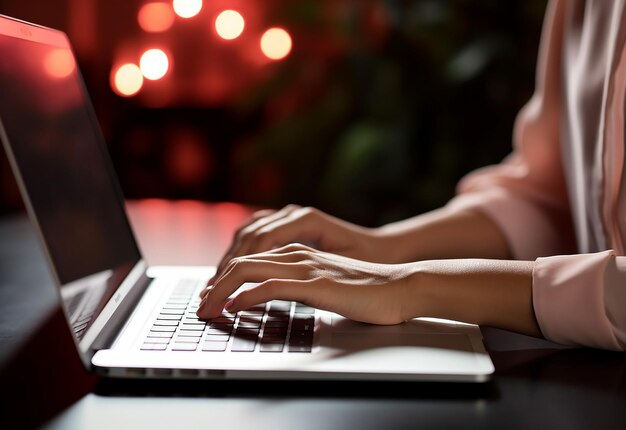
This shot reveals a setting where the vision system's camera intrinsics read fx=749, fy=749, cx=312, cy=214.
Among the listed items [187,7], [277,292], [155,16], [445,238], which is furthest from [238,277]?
[155,16]

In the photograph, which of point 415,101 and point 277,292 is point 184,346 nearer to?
point 277,292

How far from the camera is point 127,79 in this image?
352cm

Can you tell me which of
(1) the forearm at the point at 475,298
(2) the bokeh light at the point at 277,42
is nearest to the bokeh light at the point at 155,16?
(2) the bokeh light at the point at 277,42

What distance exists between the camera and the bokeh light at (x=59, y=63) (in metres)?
0.76

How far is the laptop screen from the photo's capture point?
0.58 metres

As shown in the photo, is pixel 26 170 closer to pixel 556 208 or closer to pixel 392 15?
pixel 556 208

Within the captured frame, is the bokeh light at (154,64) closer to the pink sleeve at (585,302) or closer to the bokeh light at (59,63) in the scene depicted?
the bokeh light at (59,63)

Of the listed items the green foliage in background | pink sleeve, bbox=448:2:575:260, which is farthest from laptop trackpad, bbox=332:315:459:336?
the green foliage in background

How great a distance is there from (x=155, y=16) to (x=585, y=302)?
3.21 m

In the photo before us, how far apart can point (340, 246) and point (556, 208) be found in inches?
14.8

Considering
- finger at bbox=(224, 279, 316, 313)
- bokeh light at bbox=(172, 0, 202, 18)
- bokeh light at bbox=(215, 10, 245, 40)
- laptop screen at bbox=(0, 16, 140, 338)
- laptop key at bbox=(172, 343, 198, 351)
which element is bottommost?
laptop key at bbox=(172, 343, 198, 351)

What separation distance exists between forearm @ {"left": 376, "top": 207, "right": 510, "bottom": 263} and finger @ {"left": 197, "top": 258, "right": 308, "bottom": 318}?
0.89ft

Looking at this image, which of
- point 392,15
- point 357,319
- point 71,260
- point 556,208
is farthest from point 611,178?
point 392,15

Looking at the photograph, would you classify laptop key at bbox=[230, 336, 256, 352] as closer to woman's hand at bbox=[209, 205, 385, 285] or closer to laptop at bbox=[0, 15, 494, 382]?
laptop at bbox=[0, 15, 494, 382]
